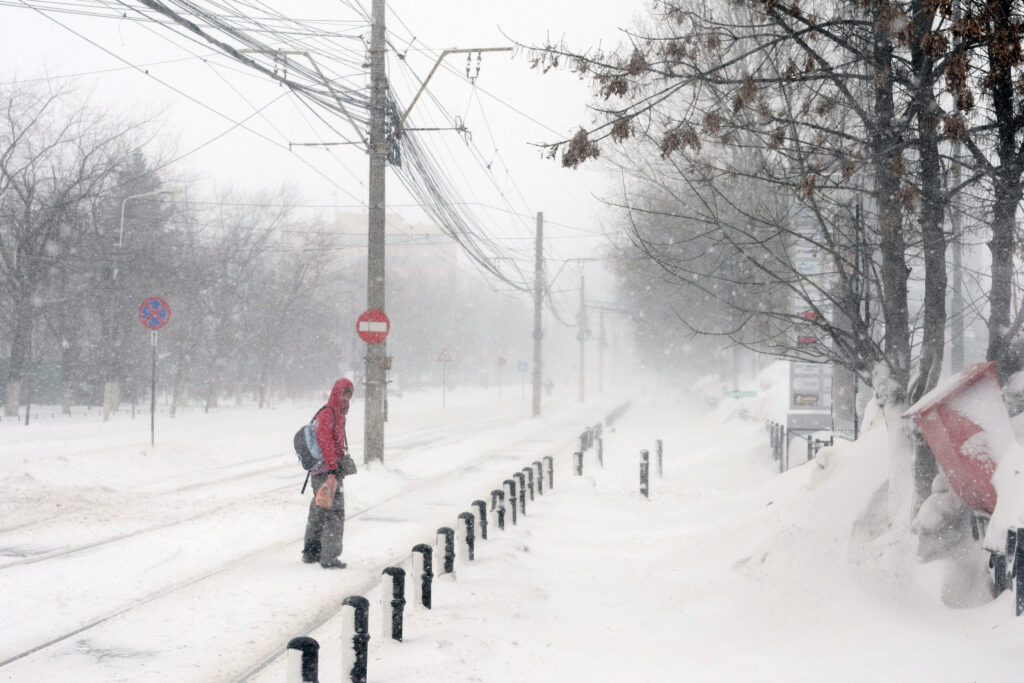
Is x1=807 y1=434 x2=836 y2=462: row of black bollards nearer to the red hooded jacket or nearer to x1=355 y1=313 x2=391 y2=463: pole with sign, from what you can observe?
x1=355 y1=313 x2=391 y2=463: pole with sign

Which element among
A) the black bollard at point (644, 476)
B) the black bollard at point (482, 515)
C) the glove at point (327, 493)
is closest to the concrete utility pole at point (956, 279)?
the black bollard at point (482, 515)

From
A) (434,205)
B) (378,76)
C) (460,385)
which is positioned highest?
(378,76)

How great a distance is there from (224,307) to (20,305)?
12.3 m

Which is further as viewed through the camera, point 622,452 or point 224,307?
point 224,307

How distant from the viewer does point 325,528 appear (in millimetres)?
8430

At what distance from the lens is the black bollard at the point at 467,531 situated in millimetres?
8165

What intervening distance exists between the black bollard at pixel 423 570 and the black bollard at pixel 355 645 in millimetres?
1828

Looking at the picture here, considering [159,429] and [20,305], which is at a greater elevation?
[20,305]

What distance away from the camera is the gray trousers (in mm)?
8406

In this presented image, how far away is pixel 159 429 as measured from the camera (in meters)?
25.3

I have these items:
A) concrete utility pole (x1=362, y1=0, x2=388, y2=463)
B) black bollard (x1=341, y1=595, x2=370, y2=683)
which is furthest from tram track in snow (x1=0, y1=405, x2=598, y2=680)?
concrete utility pole (x1=362, y1=0, x2=388, y2=463)

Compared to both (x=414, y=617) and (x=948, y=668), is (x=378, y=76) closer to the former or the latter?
→ (x=414, y=617)

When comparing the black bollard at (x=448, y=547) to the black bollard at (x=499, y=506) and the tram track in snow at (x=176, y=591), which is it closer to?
the tram track in snow at (x=176, y=591)

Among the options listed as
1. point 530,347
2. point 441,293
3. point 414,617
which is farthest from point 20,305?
point 530,347
